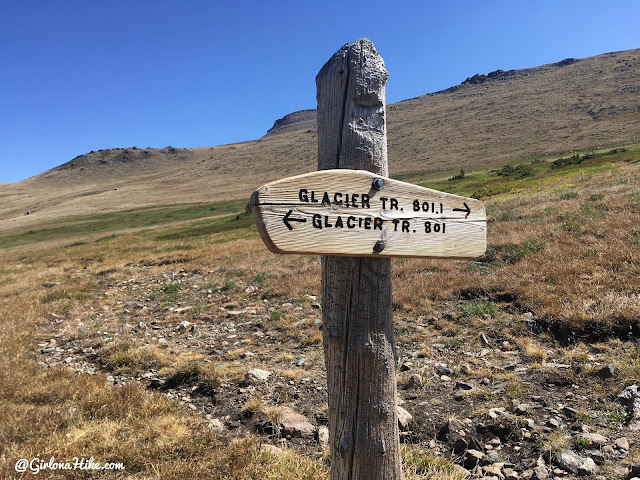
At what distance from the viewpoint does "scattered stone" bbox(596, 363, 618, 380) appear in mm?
4883

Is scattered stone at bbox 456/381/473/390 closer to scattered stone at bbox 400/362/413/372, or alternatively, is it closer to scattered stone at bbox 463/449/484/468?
scattered stone at bbox 400/362/413/372

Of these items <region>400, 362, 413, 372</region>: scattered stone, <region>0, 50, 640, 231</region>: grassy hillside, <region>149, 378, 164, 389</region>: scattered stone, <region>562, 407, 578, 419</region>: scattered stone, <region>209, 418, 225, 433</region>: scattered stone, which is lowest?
<region>209, 418, 225, 433</region>: scattered stone

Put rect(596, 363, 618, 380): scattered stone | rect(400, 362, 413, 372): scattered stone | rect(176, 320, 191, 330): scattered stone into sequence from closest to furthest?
1. rect(596, 363, 618, 380): scattered stone
2. rect(400, 362, 413, 372): scattered stone
3. rect(176, 320, 191, 330): scattered stone

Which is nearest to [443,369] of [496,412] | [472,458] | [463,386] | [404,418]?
[463,386]

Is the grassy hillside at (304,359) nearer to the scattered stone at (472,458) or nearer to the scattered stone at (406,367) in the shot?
the scattered stone at (406,367)

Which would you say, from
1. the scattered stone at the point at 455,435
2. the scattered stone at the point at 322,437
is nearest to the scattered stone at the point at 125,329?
the scattered stone at the point at 322,437

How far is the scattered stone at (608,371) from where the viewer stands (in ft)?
16.0

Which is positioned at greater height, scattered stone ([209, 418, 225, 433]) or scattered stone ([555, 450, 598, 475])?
scattered stone ([555, 450, 598, 475])

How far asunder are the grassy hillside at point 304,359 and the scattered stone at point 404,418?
76mm

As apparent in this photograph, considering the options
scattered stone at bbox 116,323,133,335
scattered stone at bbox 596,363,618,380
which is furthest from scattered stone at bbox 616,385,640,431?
scattered stone at bbox 116,323,133,335

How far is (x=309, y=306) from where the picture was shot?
31.2 feet

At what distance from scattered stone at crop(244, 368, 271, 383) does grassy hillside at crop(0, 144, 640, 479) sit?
0.12 m

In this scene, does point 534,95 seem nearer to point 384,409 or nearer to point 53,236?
point 53,236

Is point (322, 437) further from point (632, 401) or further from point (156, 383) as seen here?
point (632, 401)
